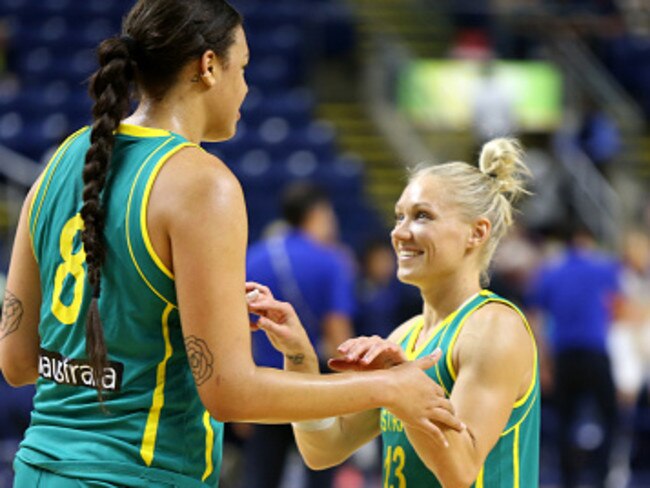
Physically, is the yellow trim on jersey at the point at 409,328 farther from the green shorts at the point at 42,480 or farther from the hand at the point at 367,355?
the green shorts at the point at 42,480

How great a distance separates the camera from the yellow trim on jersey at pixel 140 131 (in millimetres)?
2312

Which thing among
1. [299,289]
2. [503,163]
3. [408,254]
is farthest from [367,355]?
[299,289]

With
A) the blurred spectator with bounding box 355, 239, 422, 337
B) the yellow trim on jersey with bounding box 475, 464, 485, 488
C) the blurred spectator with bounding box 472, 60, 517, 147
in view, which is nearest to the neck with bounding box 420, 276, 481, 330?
the yellow trim on jersey with bounding box 475, 464, 485, 488

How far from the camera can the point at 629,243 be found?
357 inches

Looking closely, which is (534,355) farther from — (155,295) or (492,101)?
(492,101)

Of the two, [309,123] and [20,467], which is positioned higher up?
[309,123]

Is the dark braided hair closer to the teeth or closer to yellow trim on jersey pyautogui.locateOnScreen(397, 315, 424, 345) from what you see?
the teeth

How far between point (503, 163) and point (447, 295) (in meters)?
0.38

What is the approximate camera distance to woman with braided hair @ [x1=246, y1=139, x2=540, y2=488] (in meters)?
2.57

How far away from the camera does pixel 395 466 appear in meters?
2.84

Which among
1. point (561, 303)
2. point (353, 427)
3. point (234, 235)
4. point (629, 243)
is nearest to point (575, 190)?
point (629, 243)

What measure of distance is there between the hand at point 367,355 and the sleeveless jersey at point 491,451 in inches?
12.5

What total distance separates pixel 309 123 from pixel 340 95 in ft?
6.67

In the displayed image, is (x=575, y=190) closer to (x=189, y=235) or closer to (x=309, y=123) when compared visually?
(x=309, y=123)
